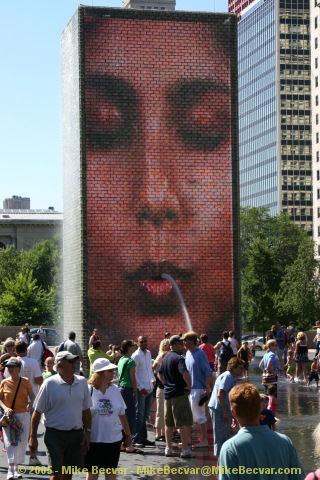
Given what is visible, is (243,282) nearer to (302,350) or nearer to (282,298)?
(282,298)

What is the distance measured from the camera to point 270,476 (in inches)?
285

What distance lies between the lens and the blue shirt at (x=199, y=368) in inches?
691

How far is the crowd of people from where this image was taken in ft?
37.3

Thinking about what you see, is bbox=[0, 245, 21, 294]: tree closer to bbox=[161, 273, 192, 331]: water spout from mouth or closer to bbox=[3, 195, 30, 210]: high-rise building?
bbox=[3, 195, 30, 210]: high-rise building

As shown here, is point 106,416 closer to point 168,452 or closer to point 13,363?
point 13,363

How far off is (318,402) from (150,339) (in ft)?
41.1

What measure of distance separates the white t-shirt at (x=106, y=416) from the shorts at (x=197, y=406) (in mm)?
5786

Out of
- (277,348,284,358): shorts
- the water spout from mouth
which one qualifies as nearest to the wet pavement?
the water spout from mouth

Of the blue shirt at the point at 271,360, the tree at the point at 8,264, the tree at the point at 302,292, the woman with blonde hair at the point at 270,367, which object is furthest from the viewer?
the tree at the point at 8,264

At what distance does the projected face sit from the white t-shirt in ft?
87.0

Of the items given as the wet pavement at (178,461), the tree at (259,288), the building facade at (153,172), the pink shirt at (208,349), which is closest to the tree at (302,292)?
A: the tree at (259,288)

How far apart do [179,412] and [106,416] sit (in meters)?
5.31

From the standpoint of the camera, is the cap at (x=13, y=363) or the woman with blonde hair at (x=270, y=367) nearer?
the cap at (x=13, y=363)

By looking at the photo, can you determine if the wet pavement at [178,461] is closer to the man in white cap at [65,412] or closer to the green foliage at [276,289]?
the man in white cap at [65,412]
